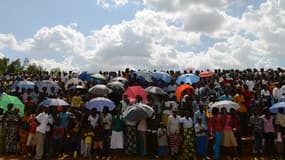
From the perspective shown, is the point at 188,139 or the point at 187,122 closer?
the point at 188,139

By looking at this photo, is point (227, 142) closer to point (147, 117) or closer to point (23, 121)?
point (147, 117)

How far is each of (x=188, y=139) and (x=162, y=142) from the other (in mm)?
1035

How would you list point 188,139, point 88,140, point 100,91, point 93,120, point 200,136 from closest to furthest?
point 188,139, point 200,136, point 88,140, point 93,120, point 100,91

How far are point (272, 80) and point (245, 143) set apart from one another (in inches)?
245

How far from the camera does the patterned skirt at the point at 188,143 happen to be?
14.4 metres

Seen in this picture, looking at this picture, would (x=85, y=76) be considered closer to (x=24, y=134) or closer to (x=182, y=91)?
(x=182, y=91)

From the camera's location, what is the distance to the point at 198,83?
19.6 metres

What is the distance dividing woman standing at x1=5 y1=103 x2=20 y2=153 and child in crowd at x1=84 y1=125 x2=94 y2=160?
281cm

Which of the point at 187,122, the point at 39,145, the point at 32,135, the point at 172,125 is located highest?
the point at 187,122

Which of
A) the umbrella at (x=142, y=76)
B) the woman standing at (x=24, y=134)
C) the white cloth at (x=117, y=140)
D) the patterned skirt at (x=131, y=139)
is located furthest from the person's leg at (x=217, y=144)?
the woman standing at (x=24, y=134)

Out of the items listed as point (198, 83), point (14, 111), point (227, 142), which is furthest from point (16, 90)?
point (227, 142)

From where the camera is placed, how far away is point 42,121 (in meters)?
14.7

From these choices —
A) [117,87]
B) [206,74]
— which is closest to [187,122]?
[117,87]

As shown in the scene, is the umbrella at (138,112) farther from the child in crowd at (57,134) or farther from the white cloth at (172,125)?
the child in crowd at (57,134)
